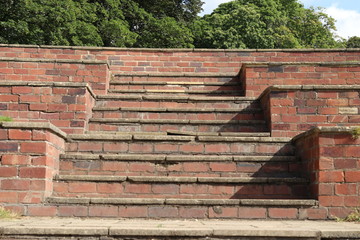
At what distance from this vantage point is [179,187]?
3982 mm

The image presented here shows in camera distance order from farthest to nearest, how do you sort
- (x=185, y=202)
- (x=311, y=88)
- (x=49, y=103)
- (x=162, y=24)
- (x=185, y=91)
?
1. (x=162, y=24)
2. (x=185, y=91)
3. (x=49, y=103)
4. (x=311, y=88)
5. (x=185, y=202)

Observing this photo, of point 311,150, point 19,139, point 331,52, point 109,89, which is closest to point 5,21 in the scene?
point 109,89

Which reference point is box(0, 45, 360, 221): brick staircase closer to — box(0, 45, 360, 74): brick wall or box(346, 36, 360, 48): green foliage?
box(0, 45, 360, 74): brick wall

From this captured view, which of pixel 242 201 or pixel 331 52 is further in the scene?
pixel 331 52

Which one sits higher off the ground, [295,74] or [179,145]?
[295,74]

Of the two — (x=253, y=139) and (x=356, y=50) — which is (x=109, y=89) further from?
(x=356, y=50)

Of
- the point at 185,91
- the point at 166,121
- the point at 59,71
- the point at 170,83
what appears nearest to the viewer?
the point at 166,121

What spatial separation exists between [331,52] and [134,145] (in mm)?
4361

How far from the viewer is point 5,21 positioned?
15.3m

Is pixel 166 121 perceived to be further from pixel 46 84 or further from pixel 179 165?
pixel 46 84

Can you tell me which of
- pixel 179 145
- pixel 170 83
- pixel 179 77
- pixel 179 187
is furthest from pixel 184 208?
pixel 179 77

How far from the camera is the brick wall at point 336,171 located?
363 centimetres

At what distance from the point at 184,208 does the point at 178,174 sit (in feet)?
2.09

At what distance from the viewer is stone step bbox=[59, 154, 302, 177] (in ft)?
13.7
